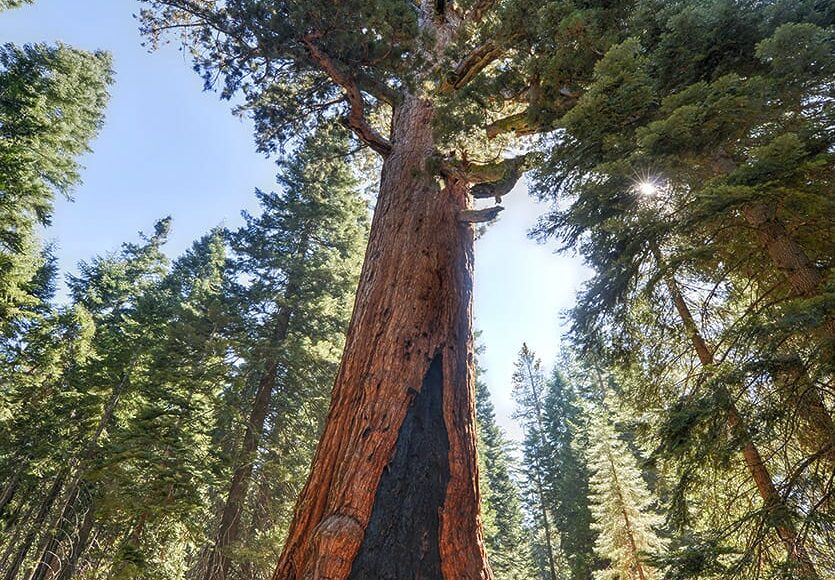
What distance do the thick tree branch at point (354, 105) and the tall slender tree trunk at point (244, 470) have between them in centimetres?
661

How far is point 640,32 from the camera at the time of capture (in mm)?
3510

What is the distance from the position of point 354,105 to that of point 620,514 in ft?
42.5

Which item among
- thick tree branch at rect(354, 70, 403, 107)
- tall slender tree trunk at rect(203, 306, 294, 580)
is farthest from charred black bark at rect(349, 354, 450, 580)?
tall slender tree trunk at rect(203, 306, 294, 580)

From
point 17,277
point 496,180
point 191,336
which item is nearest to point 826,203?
point 496,180

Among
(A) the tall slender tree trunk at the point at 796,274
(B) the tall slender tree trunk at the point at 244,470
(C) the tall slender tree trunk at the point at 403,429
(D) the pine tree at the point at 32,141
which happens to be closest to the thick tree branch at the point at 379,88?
(C) the tall slender tree trunk at the point at 403,429

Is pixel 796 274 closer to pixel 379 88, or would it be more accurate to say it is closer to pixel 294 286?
pixel 379 88

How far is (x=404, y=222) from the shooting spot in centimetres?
371

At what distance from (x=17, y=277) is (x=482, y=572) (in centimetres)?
1387

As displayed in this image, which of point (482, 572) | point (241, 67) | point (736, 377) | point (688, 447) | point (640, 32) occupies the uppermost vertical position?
point (241, 67)

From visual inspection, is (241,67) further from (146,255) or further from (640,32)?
(146,255)

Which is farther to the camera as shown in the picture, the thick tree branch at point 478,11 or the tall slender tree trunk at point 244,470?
the tall slender tree trunk at point 244,470

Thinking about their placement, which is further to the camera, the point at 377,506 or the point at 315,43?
the point at 315,43

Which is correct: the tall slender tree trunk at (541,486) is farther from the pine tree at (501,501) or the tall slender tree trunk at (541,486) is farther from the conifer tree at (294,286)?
the conifer tree at (294,286)

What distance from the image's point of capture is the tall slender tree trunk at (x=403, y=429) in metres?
1.95
